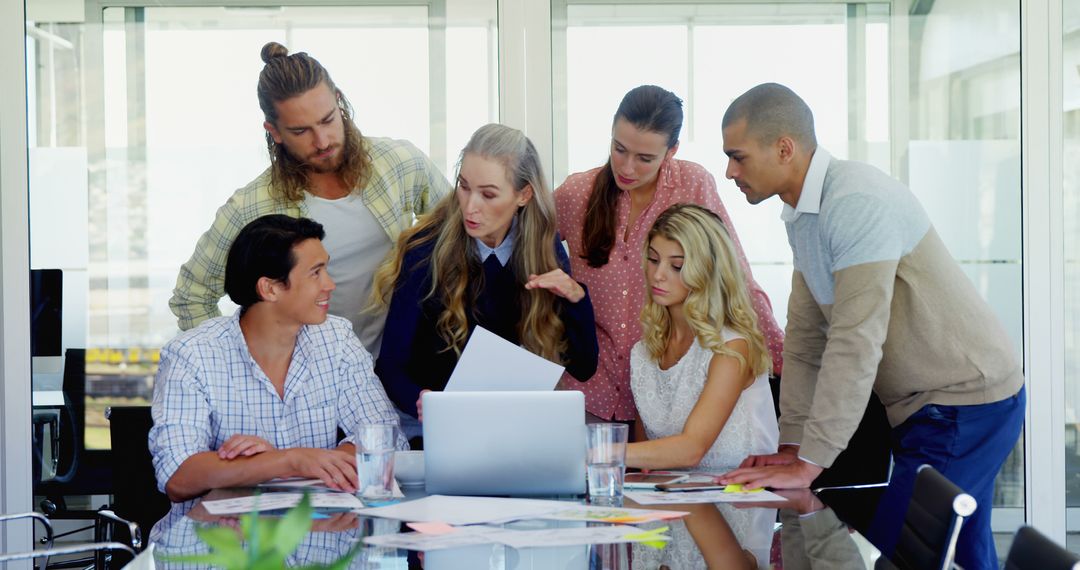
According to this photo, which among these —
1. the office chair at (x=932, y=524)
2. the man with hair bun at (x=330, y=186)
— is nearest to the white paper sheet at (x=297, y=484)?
the office chair at (x=932, y=524)

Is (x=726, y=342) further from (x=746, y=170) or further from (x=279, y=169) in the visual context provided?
(x=279, y=169)

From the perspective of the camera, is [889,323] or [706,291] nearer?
[889,323]

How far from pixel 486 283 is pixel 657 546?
4.48ft

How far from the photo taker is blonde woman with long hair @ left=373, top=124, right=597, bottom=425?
9.46ft

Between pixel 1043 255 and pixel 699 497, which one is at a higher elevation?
pixel 1043 255

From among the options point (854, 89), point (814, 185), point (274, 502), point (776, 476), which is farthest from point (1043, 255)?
point (274, 502)

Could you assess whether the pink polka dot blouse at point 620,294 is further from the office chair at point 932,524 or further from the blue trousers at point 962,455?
the office chair at point 932,524

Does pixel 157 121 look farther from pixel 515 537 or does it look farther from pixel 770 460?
pixel 515 537

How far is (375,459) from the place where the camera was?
2070mm

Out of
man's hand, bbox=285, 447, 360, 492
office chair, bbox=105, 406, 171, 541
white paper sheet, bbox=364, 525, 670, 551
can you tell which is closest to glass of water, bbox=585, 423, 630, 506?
white paper sheet, bbox=364, 525, 670, 551

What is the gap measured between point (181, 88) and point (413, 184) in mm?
884

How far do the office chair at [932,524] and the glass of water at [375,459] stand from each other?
0.90 meters

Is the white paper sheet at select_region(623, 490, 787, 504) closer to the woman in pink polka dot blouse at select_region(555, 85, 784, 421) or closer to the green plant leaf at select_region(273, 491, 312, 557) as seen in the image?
the woman in pink polka dot blouse at select_region(555, 85, 784, 421)

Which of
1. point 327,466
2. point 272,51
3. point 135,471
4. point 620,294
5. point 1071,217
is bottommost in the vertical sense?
point 135,471
